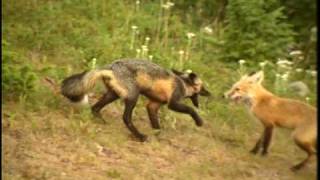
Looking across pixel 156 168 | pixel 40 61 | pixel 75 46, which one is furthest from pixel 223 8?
pixel 156 168

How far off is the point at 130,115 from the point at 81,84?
2.05ft

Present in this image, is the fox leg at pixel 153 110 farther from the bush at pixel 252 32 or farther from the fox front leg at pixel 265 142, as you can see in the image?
the bush at pixel 252 32

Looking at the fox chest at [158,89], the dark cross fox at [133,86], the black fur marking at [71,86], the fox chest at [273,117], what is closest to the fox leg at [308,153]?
the fox chest at [273,117]

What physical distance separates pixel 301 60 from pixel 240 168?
5.05 m

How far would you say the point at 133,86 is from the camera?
22.7 feet

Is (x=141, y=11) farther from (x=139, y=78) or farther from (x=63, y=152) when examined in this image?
(x=63, y=152)

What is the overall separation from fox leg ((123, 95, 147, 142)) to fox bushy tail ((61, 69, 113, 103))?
1.12ft

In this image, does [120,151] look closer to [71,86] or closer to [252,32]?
[71,86]

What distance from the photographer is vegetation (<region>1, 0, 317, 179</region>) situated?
646 cm

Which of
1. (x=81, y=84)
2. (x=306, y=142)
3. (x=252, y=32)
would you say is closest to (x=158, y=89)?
(x=81, y=84)

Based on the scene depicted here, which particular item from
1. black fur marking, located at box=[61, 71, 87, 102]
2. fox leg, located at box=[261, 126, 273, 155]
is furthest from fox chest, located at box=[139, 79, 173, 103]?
fox leg, located at box=[261, 126, 273, 155]

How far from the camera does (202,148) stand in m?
7.36

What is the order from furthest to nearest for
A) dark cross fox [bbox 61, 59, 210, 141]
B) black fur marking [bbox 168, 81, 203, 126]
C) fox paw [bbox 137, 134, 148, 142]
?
black fur marking [bbox 168, 81, 203, 126]
fox paw [bbox 137, 134, 148, 142]
dark cross fox [bbox 61, 59, 210, 141]

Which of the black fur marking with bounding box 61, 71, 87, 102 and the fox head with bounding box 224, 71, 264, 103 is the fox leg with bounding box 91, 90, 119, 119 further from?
the fox head with bounding box 224, 71, 264, 103
